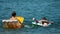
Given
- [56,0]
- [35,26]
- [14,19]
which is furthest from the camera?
[56,0]

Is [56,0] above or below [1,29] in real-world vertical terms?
below

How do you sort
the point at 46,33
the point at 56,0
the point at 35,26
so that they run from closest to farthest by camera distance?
the point at 46,33
the point at 35,26
the point at 56,0

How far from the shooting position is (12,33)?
33.0m

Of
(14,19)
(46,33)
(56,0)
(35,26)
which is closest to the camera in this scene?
(46,33)

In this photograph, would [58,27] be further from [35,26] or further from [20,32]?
[20,32]

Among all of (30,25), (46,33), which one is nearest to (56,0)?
(30,25)

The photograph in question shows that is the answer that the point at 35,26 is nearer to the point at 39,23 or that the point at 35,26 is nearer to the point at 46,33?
the point at 39,23

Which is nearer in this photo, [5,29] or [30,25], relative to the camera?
[5,29]

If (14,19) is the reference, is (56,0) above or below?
below

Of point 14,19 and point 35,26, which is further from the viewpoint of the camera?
point 35,26

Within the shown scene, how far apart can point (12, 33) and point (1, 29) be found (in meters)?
3.17

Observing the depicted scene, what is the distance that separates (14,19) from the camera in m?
35.4

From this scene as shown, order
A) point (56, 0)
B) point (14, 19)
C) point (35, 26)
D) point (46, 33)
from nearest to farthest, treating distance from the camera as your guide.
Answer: point (46, 33), point (14, 19), point (35, 26), point (56, 0)

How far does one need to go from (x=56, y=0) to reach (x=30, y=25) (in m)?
54.2
